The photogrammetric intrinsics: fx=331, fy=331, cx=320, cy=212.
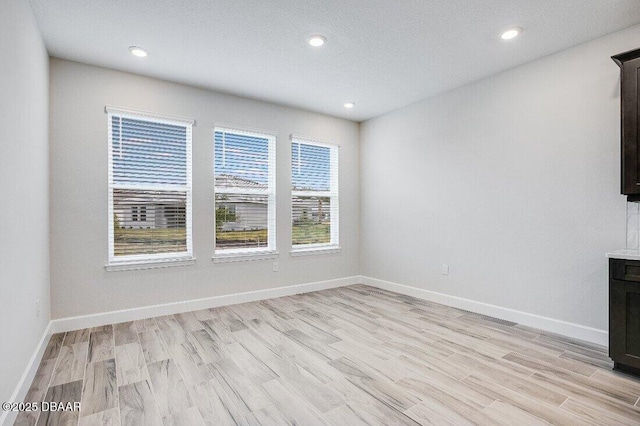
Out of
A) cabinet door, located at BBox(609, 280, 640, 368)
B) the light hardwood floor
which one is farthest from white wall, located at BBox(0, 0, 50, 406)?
cabinet door, located at BBox(609, 280, 640, 368)

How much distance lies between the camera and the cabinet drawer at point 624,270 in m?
2.35

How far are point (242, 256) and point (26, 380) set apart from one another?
2.45 meters

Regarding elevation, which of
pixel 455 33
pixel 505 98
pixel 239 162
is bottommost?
pixel 239 162

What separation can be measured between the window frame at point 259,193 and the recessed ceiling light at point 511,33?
9.59ft

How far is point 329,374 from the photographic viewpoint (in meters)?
2.43

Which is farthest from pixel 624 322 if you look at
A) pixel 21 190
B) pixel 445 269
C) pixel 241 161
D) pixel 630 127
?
pixel 21 190

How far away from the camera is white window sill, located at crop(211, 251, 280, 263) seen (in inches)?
167

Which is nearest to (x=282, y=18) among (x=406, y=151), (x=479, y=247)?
(x=406, y=151)

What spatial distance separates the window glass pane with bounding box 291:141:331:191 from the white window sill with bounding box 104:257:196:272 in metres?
1.84

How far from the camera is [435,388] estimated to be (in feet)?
7.32

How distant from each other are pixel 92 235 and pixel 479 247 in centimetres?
428

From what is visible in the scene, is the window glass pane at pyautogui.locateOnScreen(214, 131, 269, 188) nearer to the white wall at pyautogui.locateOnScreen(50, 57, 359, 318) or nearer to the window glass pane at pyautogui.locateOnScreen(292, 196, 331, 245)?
the white wall at pyautogui.locateOnScreen(50, 57, 359, 318)

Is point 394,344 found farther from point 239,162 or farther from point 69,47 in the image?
point 69,47

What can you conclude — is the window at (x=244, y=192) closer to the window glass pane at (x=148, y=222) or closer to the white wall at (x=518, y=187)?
the window glass pane at (x=148, y=222)
